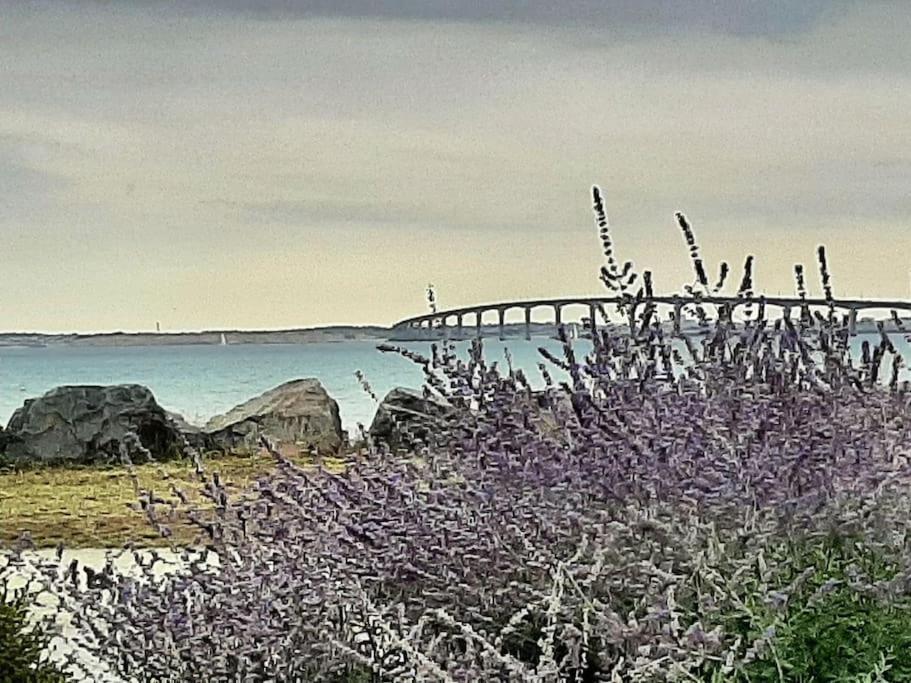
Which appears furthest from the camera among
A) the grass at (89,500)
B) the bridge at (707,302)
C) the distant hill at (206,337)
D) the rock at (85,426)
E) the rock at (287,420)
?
the distant hill at (206,337)

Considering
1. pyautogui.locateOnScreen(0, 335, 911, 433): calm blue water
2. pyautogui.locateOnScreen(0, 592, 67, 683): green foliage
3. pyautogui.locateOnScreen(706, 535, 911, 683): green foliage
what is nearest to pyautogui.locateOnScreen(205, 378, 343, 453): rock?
pyautogui.locateOnScreen(0, 335, 911, 433): calm blue water

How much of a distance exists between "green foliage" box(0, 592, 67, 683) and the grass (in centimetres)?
128

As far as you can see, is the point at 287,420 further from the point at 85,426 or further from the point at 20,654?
the point at 20,654

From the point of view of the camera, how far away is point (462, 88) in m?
4.68

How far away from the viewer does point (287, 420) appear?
745cm

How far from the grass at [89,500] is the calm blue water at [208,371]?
5.06 metres

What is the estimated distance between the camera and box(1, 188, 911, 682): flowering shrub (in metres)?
1.61

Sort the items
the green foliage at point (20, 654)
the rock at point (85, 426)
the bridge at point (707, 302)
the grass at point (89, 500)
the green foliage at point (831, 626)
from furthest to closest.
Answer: the rock at point (85, 426), the grass at point (89, 500), the green foliage at point (20, 654), the bridge at point (707, 302), the green foliage at point (831, 626)

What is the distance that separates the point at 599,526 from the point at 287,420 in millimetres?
5928

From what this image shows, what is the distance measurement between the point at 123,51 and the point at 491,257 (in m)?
1.60

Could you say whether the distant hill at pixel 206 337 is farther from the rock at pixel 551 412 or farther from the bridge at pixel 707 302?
the rock at pixel 551 412

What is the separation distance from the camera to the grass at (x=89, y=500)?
14.4 feet

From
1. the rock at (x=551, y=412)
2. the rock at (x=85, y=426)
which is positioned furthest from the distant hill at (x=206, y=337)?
the rock at (x=551, y=412)

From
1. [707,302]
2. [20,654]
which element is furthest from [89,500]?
[707,302]
